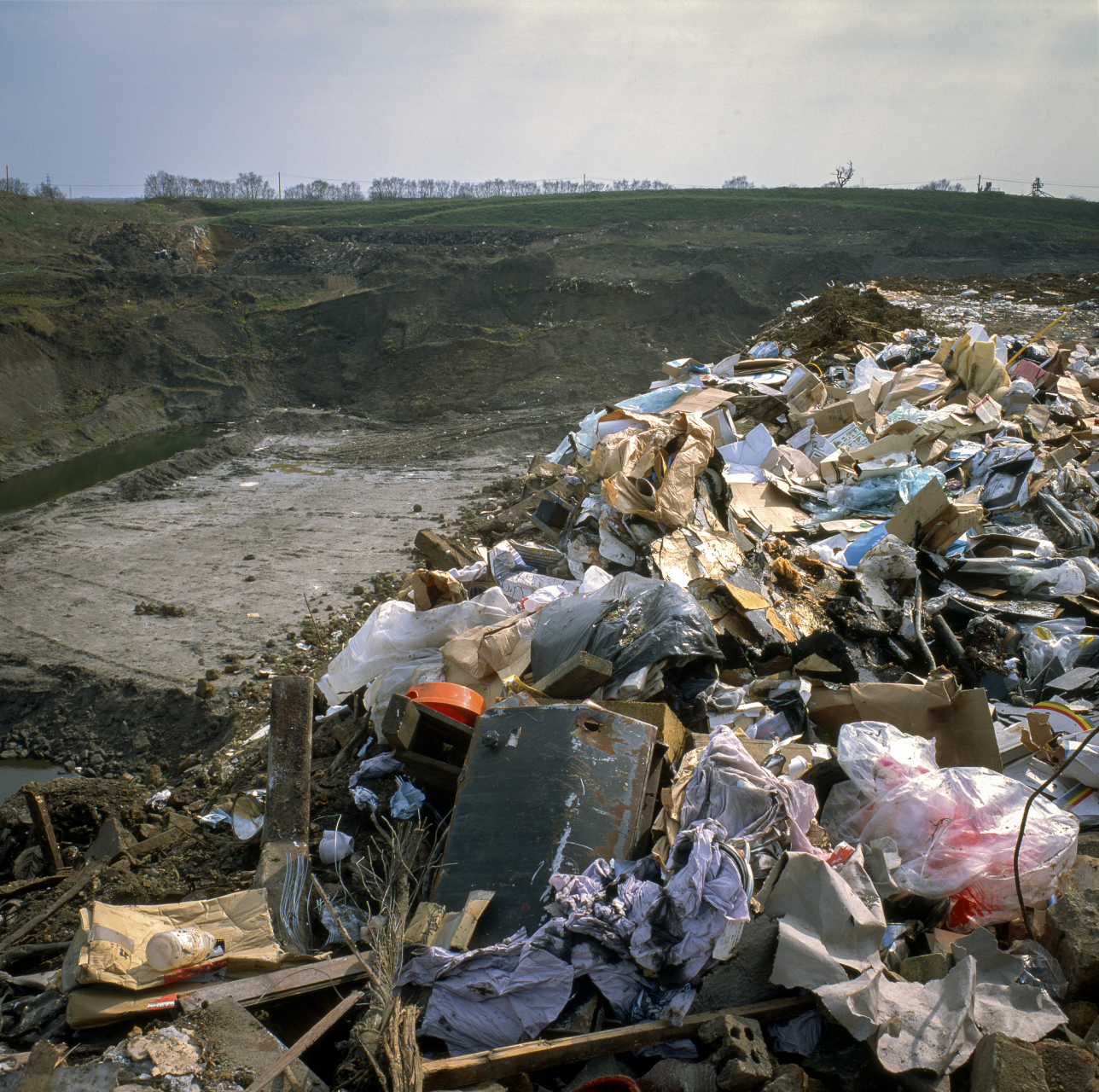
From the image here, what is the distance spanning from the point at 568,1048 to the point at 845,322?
9.65 metres

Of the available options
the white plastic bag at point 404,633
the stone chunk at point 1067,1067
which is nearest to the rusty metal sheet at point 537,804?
the stone chunk at point 1067,1067

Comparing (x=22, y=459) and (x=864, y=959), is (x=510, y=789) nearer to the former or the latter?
(x=864, y=959)

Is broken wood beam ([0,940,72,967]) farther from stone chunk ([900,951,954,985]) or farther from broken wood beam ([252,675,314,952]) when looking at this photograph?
stone chunk ([900,951,954,985])

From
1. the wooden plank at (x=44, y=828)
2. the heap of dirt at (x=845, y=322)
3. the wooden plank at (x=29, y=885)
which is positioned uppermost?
the heap of dirt at (x=845, y=322)

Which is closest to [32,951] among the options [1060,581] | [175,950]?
[175,950]

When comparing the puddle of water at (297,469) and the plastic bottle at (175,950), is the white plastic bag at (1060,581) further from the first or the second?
the puddle of water at (297,469)

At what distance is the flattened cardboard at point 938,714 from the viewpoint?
2900 mm

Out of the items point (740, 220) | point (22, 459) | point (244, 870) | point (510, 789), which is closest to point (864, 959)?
point (510, 789)

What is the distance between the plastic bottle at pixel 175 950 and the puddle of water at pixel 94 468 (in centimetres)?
1140

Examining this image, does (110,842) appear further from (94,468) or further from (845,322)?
(94,468)

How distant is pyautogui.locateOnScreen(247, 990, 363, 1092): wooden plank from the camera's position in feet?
5.53

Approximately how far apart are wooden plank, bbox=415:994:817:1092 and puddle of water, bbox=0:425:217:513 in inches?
484

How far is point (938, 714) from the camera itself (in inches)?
118

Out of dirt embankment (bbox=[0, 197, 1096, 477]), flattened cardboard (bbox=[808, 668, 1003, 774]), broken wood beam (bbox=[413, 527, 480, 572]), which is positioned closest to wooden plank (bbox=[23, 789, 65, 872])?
broken wood beam (bbox=[413, 527, 480, 572])
